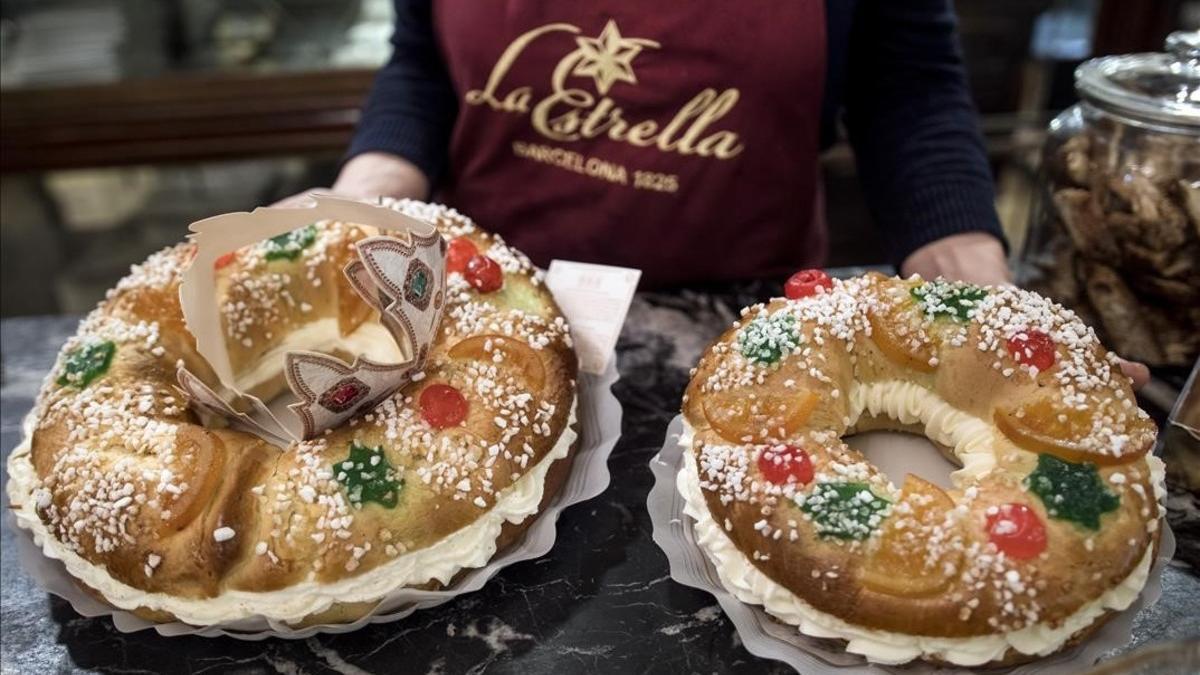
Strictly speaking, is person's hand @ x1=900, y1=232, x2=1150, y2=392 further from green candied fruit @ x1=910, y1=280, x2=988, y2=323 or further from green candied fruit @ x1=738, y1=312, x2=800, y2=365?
green candied fruit @ x1=738, y1=312, x2=800, y2=365

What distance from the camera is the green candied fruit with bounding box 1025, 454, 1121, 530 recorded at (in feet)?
4.21

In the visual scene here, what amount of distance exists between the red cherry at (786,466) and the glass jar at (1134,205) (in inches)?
34.9

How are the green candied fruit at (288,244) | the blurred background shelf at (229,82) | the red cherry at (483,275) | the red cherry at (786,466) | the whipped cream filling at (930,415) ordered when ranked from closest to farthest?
the red cherry at (786,466), the whipped cream filling at (930,415), the red cherry at (483,275), the green candied fruit at (288,244), the blurred background shelf at (229,82)

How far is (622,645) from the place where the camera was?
4.63ft

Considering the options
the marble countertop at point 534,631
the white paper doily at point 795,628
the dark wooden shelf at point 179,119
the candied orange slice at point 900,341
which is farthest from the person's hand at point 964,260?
the dark wooden shelf at point 179,119

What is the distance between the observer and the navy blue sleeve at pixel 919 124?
207 cm

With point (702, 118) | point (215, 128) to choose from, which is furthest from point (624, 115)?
point (215, 128)

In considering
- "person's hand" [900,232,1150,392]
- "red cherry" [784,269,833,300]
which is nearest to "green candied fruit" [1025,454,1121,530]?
"red cherry" [784,269,833,300]

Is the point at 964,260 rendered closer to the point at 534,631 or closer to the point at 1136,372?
the point at 1136,372

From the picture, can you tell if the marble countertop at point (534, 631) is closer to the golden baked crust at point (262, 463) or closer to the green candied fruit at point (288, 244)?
the golden baked crust at point (262, 463)

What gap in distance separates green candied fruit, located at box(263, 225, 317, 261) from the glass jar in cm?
153

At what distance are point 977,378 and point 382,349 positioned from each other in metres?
1.06

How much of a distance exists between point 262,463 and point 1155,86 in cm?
174

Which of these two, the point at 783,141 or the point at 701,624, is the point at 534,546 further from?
the point at 783,141
